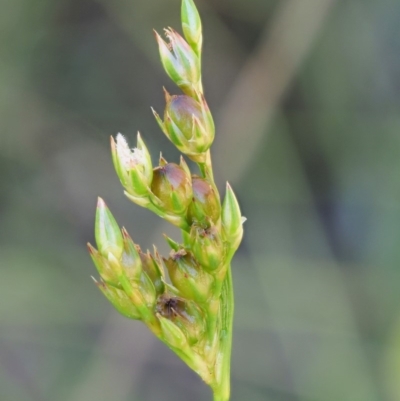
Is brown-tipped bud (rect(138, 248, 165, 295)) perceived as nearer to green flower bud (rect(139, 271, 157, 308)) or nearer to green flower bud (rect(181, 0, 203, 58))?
green flower bud (rect(139, 271, 157, 308))

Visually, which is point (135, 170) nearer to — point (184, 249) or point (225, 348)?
point (184, 249)

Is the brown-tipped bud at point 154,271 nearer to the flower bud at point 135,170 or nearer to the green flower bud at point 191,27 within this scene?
the flower bud at point 135,170

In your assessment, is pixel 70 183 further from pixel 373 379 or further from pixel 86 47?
pixel 373 379

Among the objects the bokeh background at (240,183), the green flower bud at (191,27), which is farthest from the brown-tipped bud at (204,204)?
the bokeh background at (240,183)

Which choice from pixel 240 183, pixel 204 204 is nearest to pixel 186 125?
pixel 204 204

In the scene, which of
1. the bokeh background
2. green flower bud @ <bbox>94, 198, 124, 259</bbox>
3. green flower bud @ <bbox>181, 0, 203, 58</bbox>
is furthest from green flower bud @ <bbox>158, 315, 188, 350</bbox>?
the bokeh background

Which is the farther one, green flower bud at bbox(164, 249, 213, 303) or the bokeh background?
the bokeh background
